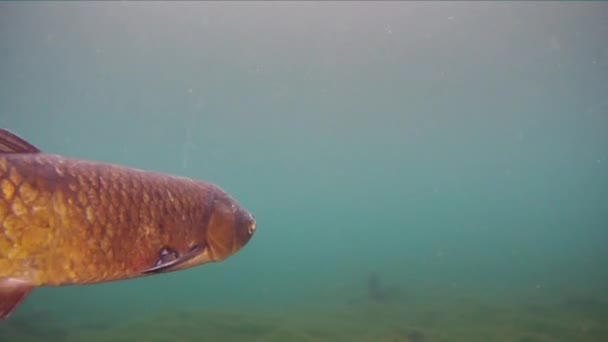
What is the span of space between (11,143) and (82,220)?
34cm

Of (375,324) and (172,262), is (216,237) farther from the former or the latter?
(375,324)

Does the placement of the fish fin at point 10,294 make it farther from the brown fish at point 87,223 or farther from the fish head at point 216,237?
the fish head at point 216,237

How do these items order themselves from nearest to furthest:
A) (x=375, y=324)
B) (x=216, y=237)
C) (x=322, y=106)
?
1. (x=216, y=237)
2. (x=375, y=324)
3. (x=322, y=106)

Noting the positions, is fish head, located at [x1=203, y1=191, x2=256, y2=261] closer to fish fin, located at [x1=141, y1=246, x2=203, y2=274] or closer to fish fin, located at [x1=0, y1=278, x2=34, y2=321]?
fish fin, located at [x1=141, y1=246, x2=203, y2=274]

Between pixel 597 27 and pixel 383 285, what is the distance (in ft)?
63.9

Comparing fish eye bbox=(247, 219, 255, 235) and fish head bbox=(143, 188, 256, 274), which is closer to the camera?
fish head bbox=(143, 188, 256, 274)

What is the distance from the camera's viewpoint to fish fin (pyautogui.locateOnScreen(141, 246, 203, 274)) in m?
1.25

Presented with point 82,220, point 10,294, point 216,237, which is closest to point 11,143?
point 82,220

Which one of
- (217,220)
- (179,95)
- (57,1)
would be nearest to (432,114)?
(179,95)

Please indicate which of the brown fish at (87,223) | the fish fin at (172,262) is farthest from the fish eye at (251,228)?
the fish fin at (172,262)

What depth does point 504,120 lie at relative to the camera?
2087 inches

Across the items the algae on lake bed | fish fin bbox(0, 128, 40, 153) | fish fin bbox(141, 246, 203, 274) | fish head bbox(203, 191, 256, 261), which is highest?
fish fin bbox(0, 128, 40, 153)

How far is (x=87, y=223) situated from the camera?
1.28m

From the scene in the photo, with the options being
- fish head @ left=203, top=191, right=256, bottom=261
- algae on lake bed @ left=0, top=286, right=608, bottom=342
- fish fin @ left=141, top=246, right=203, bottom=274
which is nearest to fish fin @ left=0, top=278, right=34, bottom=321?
fish fin @ left=141, top=246, right=203, bottom=274
